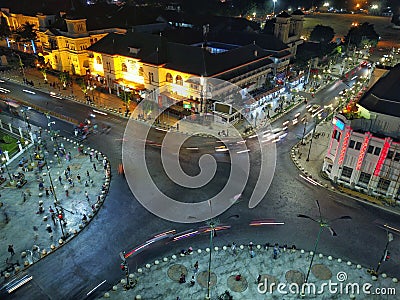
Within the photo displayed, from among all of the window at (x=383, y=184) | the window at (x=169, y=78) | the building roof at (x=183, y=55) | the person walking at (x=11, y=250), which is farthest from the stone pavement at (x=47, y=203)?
the window at (x=383, y=184)

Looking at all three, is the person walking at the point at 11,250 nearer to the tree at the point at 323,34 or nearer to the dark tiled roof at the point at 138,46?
the dark tiled roof at the point at 138,46

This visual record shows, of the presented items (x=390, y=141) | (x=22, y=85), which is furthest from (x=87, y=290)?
(x=22, y=85)

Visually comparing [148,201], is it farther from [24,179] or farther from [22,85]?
[22,85]

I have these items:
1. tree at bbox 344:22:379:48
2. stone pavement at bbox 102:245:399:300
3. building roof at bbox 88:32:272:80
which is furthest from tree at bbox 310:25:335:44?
stone pavement at bbox 102:245:399:300

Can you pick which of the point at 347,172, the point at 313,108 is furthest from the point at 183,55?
the point at 347,172

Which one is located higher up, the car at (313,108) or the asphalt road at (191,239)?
the car at (313,108)

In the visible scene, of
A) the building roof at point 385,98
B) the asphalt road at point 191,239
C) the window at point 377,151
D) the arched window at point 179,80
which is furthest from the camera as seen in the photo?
the arched window at point 179,80

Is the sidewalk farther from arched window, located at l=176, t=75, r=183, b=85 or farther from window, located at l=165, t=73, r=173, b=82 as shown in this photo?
window, located at l=165, t=73, r=173, b=82
